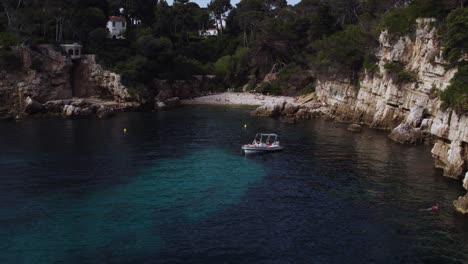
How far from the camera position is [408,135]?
74812mm

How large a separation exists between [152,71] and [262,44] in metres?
38.5

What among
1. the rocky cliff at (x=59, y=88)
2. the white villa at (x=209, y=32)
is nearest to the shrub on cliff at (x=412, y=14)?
the rocky cliff at (x=59, y=88)

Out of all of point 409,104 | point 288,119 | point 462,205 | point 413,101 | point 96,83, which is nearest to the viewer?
point 462,205

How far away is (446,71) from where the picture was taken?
7044 centimetres

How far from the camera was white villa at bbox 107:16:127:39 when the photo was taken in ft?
489

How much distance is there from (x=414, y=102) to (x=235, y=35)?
11303 cm

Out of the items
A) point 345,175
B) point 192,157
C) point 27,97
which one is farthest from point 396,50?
point 27,97

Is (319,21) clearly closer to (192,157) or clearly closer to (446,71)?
(446,71)

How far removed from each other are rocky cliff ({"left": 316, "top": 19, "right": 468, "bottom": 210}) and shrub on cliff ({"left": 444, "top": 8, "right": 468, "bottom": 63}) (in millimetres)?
2517

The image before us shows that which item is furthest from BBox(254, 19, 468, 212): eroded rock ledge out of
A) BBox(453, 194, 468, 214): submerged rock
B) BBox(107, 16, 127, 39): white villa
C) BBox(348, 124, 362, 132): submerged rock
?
BBox(107, 16, 127, 39): white villa

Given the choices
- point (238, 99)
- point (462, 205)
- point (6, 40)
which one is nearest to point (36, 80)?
point (6, 40)

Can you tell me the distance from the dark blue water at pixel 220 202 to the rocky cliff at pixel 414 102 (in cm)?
343

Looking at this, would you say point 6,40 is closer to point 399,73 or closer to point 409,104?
point 399,73

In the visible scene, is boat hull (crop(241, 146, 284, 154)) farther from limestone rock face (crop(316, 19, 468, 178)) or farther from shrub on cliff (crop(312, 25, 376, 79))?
shrub on cliff (crop(312, 25, 376, 79))
